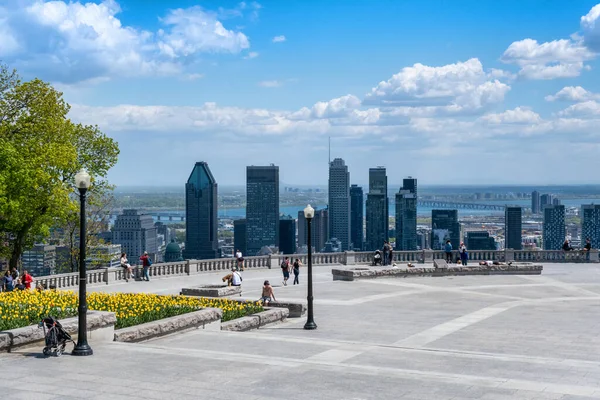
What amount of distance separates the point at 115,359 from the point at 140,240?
15968cm

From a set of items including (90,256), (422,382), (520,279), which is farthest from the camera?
(90,256)

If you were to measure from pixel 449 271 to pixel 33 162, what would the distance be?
2405 cm

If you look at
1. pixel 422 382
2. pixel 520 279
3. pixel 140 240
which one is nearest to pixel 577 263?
pixel 520 279

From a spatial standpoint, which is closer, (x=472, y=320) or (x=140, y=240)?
(x=472, y=320)

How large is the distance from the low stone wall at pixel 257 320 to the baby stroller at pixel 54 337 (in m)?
6.65

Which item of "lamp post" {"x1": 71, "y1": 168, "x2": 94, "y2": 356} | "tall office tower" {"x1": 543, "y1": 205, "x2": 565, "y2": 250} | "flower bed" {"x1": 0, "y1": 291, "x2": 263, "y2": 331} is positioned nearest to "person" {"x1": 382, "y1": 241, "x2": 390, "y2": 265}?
"flower bed" {"x1": 0, "y1": 291, "x2": 263, "y2": 331}

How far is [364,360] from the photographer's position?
1819cm

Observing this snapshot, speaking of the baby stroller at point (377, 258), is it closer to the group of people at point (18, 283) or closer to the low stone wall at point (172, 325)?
the group of people at point (18, 283)

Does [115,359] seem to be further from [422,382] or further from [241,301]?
[241,301]

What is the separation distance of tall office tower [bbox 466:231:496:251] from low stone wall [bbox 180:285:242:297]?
136946 millimetres

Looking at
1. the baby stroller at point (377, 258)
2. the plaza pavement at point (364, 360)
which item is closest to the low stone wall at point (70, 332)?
the plaza pavement at point (364, 360)

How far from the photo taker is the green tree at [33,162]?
43.2 metres

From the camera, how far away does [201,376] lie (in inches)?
609

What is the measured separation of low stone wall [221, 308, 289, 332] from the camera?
23864 millimetres
